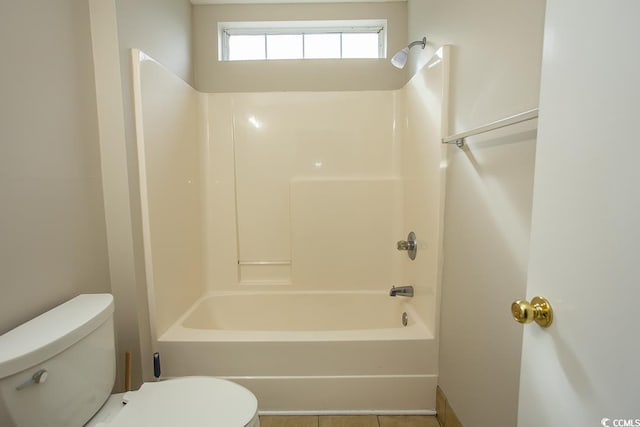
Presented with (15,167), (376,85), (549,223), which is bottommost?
(549,223)

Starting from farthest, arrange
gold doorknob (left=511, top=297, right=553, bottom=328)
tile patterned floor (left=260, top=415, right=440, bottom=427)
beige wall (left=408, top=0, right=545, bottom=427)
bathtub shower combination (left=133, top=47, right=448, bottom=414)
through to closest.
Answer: bathtub shower combination (left=133, top=47, right=448, bottom=414) → tile patterned floor (left=260, top=415, right=440, bottom=427) → beige wall (left=408, top=0, right=545, bottom=427) → gold doorknob (left=511, top=297, right=553, bottom=328)

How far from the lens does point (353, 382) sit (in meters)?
1.59

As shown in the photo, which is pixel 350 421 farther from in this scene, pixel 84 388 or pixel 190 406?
pixel 84 388

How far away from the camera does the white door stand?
0.42m

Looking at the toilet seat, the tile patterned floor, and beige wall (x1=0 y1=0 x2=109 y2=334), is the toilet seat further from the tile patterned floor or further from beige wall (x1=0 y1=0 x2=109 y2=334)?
the tile patterned floor

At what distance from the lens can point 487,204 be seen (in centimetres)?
109

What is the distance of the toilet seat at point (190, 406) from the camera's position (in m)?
0.97

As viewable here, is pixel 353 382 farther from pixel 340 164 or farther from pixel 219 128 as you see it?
pixel 219 128

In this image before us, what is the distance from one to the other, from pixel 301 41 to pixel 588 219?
2.32 metres

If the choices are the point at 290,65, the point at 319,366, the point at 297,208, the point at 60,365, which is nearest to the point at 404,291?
the point at 319,366

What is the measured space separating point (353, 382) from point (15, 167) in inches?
66.0

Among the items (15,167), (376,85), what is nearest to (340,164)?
(376,85)

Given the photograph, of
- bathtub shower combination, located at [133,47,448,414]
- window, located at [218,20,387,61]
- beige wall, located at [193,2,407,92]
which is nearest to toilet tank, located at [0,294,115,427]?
bathtub shower combination, located at [133,47,448,414]

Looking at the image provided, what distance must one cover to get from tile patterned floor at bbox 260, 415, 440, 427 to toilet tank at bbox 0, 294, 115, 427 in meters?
0.84
